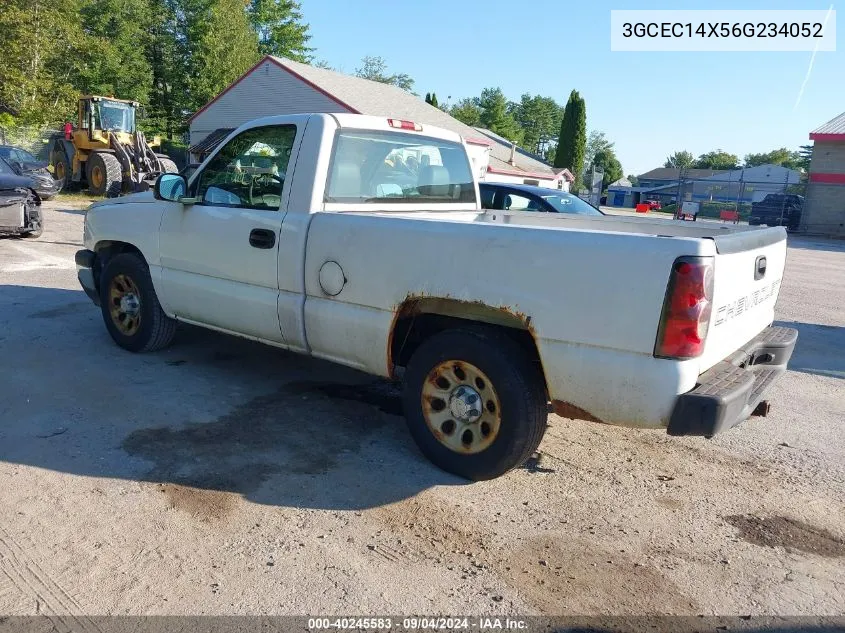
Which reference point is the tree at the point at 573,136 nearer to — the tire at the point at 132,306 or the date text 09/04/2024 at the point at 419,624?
the tire at the point at 132,306

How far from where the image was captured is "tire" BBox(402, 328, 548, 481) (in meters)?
3.47

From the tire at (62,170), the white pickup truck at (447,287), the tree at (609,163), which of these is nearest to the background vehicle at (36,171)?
the tire at (62,170)

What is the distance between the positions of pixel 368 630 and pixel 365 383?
291 cm

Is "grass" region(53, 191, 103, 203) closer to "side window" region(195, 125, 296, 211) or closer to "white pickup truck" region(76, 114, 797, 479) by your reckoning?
"white pickup truck" region(76, 114, 797, 479)

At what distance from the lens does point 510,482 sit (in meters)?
3.80

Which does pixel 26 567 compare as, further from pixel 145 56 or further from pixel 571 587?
pixel 145 56

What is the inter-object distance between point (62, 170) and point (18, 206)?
46.4 feet

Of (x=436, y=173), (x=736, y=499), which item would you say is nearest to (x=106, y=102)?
(x=436, y=173)

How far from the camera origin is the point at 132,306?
5.71 m

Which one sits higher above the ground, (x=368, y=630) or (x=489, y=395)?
(x=489, y=395)

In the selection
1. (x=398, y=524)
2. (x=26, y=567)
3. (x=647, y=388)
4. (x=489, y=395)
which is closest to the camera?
(x=26, y=567)

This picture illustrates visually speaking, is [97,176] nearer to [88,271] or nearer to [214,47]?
[88,271]

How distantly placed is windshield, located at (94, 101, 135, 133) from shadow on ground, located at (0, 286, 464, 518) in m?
18.2

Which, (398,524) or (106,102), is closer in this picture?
(398,524)
